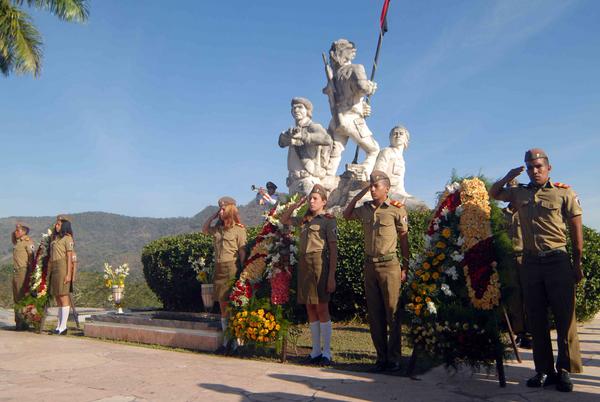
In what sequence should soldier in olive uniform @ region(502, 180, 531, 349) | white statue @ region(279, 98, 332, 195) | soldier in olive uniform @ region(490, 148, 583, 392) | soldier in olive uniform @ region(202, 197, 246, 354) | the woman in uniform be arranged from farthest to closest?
white statue @ region(279, 98, 332, 195)
the woman in uniform
soldier in olive uniform @ region(202, 197, 246, 354)
soldier in olive uniform @ region(502, 180, 531, 349)
soldier in olive uniform @ region(490, 148, 583, 392)

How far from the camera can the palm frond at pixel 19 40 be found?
14930mm

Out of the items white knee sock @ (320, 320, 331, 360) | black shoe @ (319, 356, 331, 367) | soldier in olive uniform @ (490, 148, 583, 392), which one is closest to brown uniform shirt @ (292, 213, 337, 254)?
white knee sock @ (320, 320, 331, 360)

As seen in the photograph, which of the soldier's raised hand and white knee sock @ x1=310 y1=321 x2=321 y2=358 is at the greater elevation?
the soldier's raised hand

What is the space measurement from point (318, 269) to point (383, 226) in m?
0.87

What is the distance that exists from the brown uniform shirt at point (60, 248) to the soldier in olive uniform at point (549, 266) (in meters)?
6.50

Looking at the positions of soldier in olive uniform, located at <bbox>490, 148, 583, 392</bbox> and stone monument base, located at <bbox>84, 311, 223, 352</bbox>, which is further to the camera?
stone monument base, located at <bbox>84, 311, 223, 352</bbox>

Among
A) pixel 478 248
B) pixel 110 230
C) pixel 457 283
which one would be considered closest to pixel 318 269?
pixel 457 283

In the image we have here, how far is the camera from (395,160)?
1130 centimetres

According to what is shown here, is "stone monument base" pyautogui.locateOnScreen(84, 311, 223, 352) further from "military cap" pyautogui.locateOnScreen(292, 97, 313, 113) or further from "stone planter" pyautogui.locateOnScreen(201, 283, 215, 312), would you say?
"military cap" pyautogui.locateOnScreen(292, 97, 313, 113)

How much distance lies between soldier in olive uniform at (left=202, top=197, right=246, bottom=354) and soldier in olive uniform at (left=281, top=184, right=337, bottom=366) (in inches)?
44.7

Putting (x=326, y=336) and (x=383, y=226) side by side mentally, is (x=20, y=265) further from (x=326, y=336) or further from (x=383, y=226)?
(x=383, y=226)

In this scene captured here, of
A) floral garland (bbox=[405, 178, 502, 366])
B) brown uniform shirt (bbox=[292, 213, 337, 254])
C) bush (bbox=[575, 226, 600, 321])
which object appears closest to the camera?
floral garland (bbox=[405, 178, 502, 366])

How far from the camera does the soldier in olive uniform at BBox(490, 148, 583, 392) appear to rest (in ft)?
13.9

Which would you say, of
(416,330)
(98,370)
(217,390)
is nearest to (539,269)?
(416,330)
